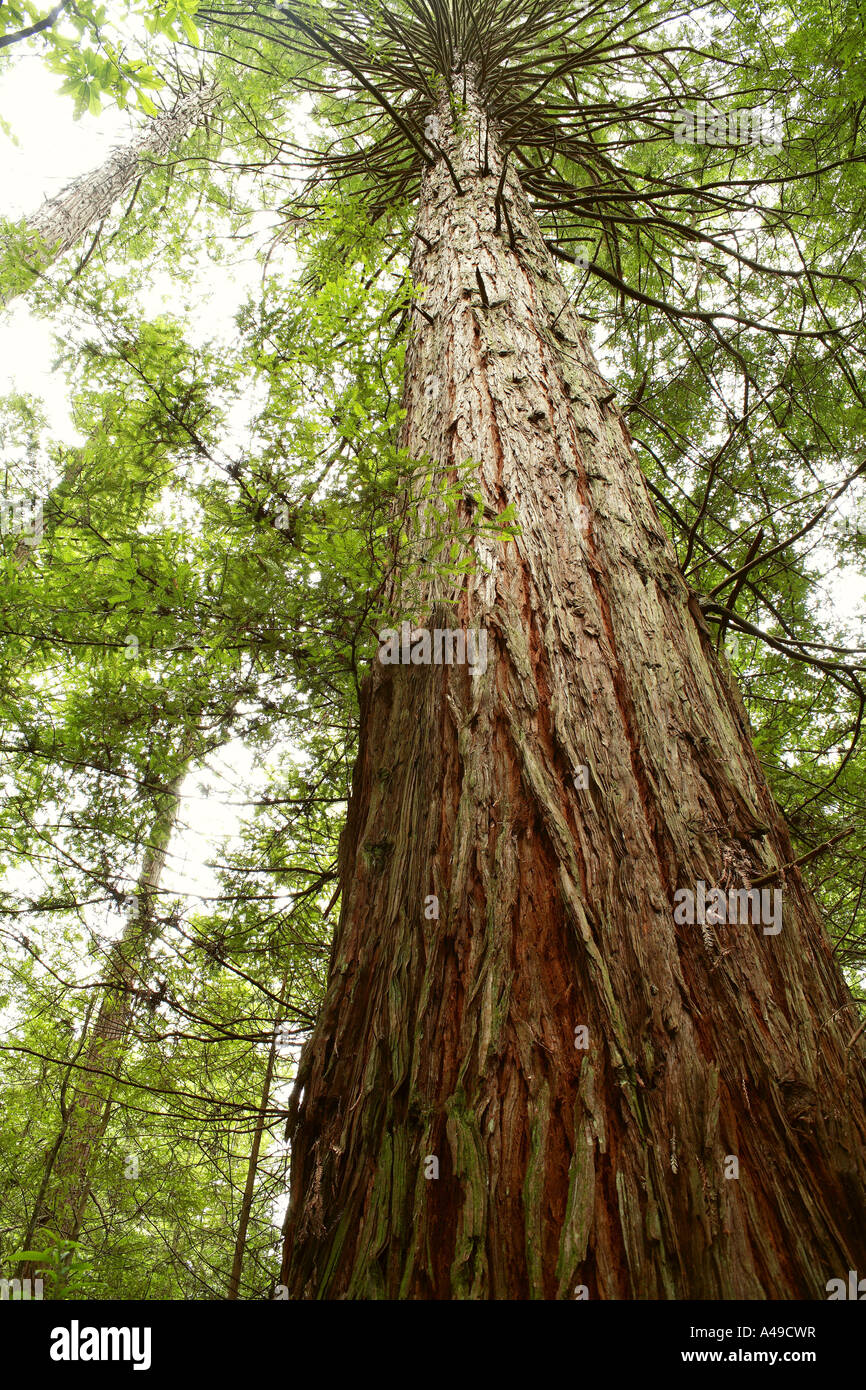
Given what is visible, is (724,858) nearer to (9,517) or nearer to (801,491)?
(9,517)

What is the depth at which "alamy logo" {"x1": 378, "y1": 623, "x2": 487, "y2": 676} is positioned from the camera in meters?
1.88

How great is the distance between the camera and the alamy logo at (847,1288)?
1.03 meters

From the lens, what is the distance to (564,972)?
4.36ft

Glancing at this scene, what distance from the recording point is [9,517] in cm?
323

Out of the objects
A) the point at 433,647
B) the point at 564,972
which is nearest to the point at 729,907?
the point at 564,972

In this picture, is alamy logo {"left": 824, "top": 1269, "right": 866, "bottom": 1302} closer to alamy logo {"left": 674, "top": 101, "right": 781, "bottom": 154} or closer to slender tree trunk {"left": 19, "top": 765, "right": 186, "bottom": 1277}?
slender tree trunk {"left": 19, "top": 765, "right": 186, "bottom": 1277}

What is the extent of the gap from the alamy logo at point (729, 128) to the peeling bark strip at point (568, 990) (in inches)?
134

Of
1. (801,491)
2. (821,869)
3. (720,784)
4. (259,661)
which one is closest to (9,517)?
(259,661)

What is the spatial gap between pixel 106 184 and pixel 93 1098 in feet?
31.4

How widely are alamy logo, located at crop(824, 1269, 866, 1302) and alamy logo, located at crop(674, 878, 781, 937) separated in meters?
0.57

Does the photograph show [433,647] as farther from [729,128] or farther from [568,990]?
[729,128]

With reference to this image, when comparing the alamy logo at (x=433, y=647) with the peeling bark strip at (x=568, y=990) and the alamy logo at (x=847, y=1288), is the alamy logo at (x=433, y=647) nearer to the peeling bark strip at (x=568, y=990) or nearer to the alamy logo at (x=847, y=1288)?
the peeling bark strip at (x=568, y=990)

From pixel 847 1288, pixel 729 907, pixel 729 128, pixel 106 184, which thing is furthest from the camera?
pixel 106 184
